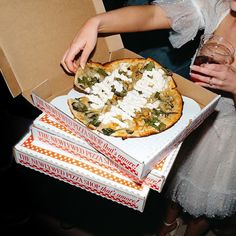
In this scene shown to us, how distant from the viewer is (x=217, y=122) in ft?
4.83

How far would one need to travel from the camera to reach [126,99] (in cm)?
116

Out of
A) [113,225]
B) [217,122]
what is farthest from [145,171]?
[113,225]

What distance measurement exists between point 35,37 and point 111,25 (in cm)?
30

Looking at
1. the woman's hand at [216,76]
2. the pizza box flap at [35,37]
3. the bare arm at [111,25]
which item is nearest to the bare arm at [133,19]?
the bare arm at [111,25]

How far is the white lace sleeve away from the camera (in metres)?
1.41

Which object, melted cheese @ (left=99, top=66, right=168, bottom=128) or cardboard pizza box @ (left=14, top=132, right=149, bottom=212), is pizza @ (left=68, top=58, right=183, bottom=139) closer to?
melted cheese @ (left=99, top=66, right=168, bottom=128)

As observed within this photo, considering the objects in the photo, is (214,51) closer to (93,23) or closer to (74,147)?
(93,23)

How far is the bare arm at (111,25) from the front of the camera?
1.16 meters

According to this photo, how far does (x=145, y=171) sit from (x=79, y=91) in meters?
0.44

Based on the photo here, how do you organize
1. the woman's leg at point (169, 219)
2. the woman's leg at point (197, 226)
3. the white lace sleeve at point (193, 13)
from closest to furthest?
the white lace sleeve at point (193, 13)
the woman's leg at point (197, 226)
the woman's leg at point (169, 219)

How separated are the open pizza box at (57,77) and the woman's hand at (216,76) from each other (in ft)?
0.13

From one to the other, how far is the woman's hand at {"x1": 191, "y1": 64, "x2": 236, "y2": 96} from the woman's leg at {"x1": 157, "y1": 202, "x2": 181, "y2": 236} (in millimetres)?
939

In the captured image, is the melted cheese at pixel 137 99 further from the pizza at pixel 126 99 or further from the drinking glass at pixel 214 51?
the drinking glass at pixel 214 51

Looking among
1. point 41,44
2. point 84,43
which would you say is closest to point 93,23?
point 84,43
